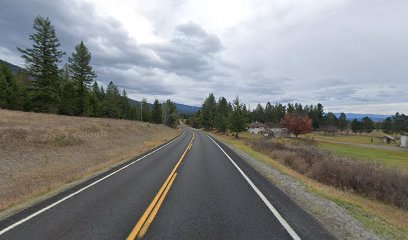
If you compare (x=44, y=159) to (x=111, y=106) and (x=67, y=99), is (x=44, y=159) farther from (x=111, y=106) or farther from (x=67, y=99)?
(x=111, y=106)

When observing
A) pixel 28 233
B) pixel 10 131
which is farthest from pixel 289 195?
pixel 10 131

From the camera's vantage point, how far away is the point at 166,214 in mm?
7129

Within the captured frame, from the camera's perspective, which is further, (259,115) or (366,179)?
(259,115)

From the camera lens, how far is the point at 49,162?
1716 cm

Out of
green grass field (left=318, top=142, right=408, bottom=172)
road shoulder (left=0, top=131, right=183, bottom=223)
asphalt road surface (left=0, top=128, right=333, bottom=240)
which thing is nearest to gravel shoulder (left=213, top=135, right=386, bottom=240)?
asphalt road surface (left=0, top=128, right=333, bottom=240)

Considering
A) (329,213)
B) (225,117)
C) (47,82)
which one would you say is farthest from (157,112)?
(329,213)

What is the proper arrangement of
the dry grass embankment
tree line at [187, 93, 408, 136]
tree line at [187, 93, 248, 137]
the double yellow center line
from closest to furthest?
the double yellow center line → the dry grass embankment → tree line at [187, 93, 248, 137] → tree line at [187, 93, 408, 136]

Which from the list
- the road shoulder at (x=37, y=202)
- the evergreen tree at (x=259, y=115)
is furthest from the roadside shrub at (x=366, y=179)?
the evergreen tree at (x=259, y=115)

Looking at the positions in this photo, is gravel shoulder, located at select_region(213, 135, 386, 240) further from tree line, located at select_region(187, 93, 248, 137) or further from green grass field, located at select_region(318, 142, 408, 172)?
tree line, located at select_region(187, 93, 248, 137)

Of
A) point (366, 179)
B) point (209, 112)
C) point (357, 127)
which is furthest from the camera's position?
point (357, 127)

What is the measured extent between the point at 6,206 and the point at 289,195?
8.92 m

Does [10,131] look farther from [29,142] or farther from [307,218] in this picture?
[307,218]

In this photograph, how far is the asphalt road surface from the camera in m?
5.89

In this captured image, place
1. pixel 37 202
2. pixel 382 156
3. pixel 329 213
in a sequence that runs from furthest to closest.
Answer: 1. pixel 382 156
2. pixel 37 202
3. pixel 329 213
